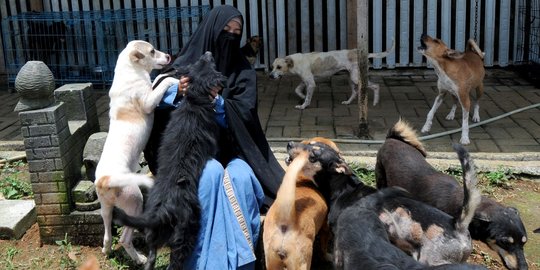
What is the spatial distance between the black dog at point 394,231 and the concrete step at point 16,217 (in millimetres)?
2453

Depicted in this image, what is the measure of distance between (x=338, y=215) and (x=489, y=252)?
1330mm

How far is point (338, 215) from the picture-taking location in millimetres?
3871

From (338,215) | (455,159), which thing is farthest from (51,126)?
(455,159)

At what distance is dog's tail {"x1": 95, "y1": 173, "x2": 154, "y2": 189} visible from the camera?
3945 millimetres

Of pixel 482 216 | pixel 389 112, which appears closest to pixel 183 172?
pixel 482 216

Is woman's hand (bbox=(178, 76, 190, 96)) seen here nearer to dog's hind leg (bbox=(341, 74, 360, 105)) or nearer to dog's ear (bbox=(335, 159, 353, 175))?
dog's ear (bbox=(335, 159, 353, 175))

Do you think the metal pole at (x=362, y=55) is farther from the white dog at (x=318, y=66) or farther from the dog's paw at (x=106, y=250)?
the dog's paw at (x=106, y=250)

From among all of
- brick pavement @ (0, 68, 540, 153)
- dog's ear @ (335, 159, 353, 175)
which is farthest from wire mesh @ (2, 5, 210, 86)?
dog's ear @ (335, 159, 353, 175)

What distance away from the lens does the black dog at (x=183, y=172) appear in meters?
3.64

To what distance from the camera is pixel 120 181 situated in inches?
156

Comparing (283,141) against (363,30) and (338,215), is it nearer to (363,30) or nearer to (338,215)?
(363,30)

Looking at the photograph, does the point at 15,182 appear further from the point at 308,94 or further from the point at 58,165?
the point at 308,94

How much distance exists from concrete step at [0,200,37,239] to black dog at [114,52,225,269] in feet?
5.22

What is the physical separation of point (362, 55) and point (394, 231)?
125 inches
